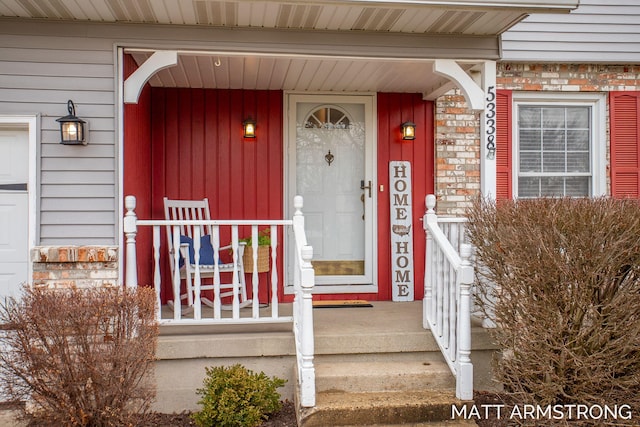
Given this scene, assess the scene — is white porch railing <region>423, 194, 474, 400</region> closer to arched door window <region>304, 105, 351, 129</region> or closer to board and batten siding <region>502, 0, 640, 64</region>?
arched door window <region>304, 105, 351, 129</region>

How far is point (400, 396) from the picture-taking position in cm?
347

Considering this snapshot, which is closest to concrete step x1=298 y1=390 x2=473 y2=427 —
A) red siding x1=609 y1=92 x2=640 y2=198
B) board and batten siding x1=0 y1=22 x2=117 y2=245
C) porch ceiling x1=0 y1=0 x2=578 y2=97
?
board and batten siding x1=0 y1=22 x2=117 y2=245

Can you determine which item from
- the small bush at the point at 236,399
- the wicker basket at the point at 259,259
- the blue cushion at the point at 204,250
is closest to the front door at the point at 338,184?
the wicker basket at the point at 259,259

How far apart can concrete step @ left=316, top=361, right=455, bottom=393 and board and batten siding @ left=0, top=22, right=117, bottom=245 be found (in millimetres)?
1845

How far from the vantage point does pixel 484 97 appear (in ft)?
14.1

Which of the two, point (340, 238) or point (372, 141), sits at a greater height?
point (372, 141)

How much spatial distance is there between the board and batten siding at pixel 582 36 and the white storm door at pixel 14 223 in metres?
4.57

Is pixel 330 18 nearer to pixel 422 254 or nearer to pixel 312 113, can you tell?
pixel 312 113

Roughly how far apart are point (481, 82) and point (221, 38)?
2.15 m

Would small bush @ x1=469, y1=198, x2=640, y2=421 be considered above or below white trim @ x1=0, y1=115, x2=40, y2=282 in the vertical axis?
below

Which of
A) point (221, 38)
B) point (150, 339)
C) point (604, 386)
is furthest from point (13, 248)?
point (604, 386)

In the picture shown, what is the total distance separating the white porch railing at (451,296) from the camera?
347 centimetres

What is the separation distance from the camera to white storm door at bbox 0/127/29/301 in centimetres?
413

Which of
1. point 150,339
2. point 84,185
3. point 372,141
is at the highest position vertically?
point 372,141
